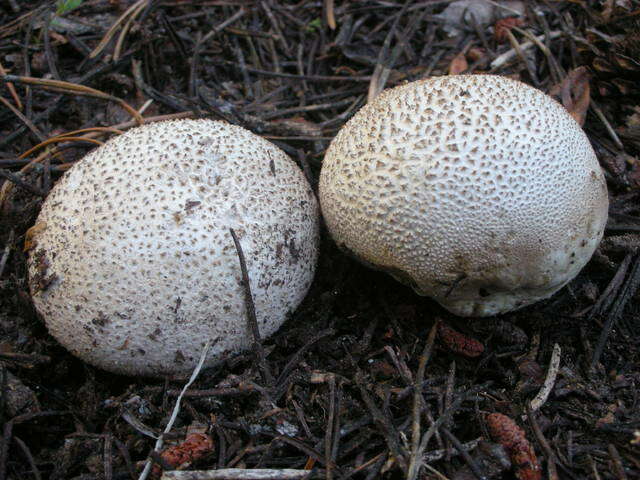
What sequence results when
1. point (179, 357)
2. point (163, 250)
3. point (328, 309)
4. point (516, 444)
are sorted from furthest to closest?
point (328, 309), point (179, 357), point (163, 250), point (516, 444)

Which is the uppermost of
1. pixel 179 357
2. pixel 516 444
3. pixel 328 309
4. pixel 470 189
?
pixel 470 189

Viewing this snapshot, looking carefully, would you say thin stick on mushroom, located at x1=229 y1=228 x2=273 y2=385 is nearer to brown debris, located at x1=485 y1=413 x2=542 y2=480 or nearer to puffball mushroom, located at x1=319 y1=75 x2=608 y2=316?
puffball mushroom, located at x1=319 y1=75 x2=608 y2=316

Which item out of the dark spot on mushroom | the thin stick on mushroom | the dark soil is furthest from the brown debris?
the dark spot on mushroom

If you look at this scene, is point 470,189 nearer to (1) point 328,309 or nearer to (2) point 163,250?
(1) point 328,309

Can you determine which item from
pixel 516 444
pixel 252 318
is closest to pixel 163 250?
pixel 252 318

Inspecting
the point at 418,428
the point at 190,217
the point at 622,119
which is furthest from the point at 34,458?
the point at 622,119

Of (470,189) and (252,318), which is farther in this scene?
(252,318)
